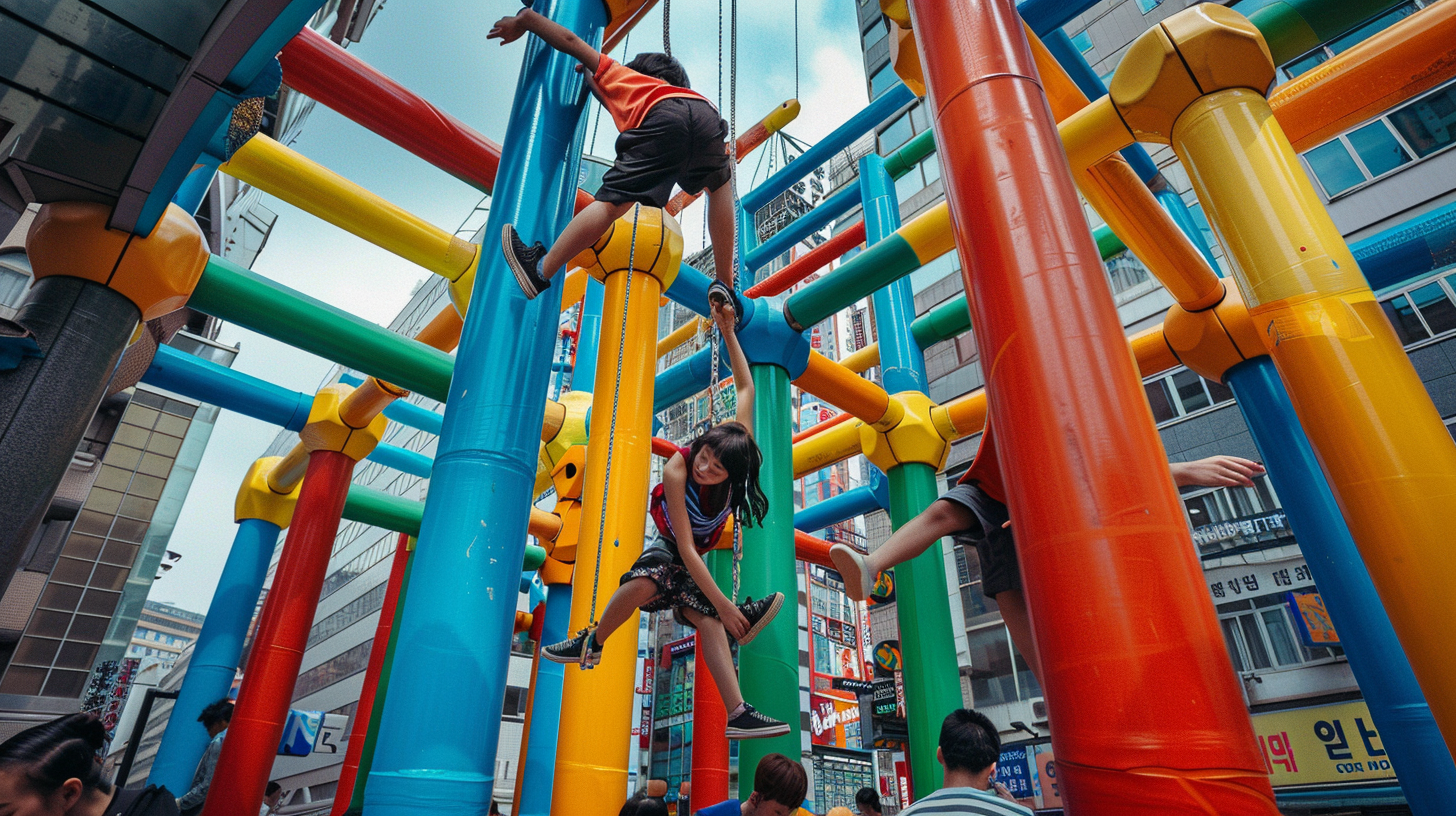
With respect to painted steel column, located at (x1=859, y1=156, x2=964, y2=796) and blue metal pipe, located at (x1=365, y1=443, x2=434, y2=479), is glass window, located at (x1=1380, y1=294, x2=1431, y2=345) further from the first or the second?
blue metal pipe, located at (x1=365, y1=443, x2=434, y2=479)

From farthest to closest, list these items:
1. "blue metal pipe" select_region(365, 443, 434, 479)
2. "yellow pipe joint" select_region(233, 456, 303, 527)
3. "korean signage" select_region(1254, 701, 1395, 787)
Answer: "korean signage" select_region(1254, 701, 1395, 787), "blue metal pipe" select_region(365, 443, 434, 479), "yellow pipe joint" select_region(233, 456, 303, 527)

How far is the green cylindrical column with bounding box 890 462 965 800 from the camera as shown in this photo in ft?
18.5

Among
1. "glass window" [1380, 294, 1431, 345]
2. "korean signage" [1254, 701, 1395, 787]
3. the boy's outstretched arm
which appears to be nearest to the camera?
the boy's outstretched arm

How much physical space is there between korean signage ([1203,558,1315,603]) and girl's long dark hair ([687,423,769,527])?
12.5 meters

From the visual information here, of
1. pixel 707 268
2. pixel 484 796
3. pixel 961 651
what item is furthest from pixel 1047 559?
pixel 707 268

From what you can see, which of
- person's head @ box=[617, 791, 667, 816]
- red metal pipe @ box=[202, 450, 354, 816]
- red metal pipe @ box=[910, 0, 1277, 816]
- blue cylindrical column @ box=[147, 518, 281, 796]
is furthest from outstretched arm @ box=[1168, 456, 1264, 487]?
blue cylindrical column @ box=[147, 518, 281, 796]

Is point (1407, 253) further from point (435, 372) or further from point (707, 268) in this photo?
point (707, 268)

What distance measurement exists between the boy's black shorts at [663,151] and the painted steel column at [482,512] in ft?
2.10

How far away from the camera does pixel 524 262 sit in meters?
3.50

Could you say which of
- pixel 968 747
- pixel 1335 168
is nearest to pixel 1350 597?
pixel 968 747

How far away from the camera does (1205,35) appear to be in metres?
2.99

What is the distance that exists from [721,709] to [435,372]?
348 cm

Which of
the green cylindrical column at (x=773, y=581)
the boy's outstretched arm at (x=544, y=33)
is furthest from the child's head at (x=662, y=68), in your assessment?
the green cylindrical column at (x=773, y=581)

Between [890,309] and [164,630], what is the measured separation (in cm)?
14823
